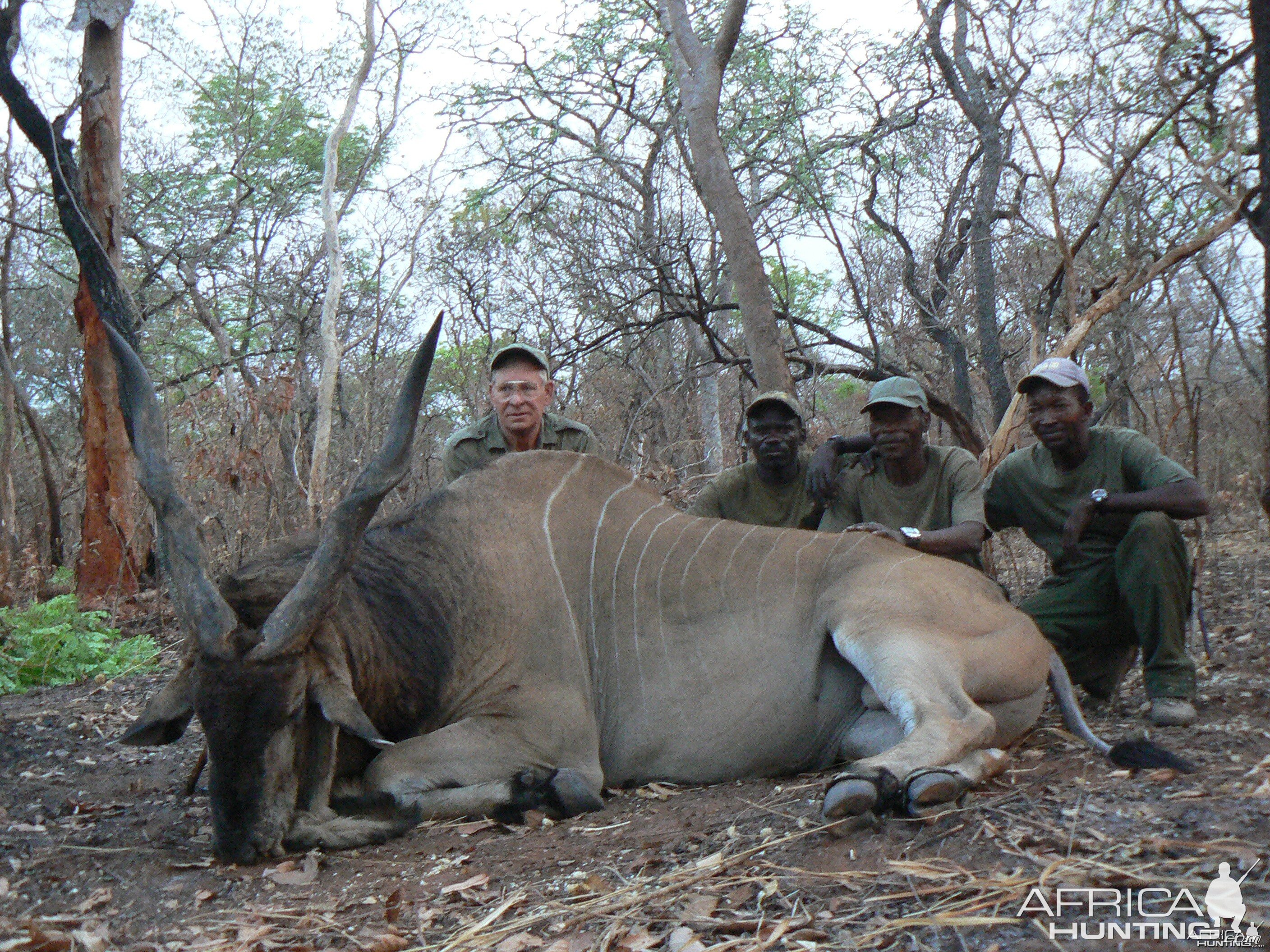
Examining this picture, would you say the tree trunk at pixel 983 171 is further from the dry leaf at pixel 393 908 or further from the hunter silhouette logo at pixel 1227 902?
the dry leaf at pixel 393 908

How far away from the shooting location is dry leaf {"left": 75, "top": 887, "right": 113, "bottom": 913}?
2684mm

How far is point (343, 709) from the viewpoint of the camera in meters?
3.08

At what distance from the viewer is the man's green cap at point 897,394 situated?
14.4ft

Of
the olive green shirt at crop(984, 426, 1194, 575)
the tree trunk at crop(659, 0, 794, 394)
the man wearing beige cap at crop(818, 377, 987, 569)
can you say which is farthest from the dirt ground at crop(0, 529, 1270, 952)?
the tree trunk at crop(659, 0, 794, 394)

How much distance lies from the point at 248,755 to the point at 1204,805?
234 cm

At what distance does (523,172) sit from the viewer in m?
13.6

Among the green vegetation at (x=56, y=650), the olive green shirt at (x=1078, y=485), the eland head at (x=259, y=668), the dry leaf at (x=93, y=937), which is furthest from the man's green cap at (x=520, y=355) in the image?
the dry leaf at (x=93, y=937)

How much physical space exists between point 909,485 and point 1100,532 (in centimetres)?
75

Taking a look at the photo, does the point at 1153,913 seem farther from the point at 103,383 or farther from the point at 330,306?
the point at 330,306

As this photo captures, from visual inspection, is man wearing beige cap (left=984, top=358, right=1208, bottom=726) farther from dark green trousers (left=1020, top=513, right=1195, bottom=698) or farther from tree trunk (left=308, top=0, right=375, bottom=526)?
tree trunk (left=308, top=0, right=375, bottom=526)

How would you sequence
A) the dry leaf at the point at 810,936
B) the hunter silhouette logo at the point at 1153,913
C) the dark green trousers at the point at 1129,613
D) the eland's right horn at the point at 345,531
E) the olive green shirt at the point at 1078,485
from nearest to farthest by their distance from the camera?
the hunter silhouette logo at the point at 1153,913, the dry leaf at the point at 810,936, the eland's right horn at the point at 345,531, the dark green trousers at the point at 1129,613, the olive green shirt at the point at 1078,485

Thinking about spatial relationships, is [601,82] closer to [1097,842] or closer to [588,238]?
[588,238]

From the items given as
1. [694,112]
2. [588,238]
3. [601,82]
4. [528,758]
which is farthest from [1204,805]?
[601,82]

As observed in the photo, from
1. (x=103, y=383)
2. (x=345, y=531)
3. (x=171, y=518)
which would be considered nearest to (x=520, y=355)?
(x=345, y=531)
